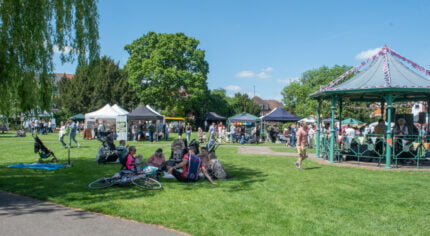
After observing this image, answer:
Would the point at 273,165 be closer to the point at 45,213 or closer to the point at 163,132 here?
the point at 45,213

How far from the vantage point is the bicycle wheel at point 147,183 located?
27.3 feet

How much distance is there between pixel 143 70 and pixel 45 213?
4120cm

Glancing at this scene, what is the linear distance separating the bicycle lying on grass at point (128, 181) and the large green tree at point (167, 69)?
36.9 metres

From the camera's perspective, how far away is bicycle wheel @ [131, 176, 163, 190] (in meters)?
8.32

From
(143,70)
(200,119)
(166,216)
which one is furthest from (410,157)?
(200,119)

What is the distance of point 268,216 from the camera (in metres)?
6.11

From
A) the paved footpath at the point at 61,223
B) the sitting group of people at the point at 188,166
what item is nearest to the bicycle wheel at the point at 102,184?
the sitting group of people at the point at 188,166

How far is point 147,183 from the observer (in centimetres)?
857

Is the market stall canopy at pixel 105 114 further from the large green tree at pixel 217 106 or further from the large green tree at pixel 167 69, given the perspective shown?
the large green tree at pixel 217 106

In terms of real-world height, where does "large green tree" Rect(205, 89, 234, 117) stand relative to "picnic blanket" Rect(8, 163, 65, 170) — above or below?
above

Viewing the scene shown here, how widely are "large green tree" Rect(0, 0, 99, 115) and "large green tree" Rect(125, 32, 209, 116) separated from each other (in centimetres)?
3507

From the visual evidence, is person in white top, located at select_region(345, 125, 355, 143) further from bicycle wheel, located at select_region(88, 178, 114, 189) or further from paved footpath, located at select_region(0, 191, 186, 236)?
paved footpath, located at select_region(0, 191, 186, 236)

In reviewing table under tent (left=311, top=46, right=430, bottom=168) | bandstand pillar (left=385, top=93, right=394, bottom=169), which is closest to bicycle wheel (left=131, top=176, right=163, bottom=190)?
table under tent (left=311, top=46, right=430, bottom=168)

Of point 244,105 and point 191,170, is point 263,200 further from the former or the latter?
point 244,105
